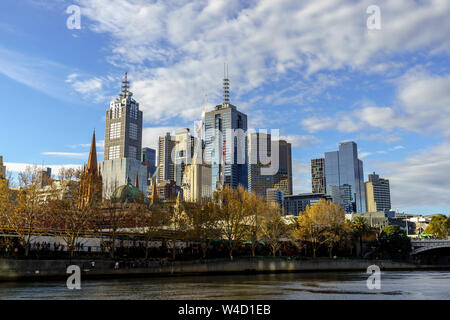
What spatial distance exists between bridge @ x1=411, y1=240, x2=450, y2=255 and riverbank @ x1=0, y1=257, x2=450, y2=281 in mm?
20014

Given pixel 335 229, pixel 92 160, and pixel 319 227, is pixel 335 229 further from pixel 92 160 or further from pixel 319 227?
pixel 92 160

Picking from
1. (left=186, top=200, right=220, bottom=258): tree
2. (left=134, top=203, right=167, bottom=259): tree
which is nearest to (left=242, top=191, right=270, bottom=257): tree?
(left=186, top=200, right=220, bottom=258): tree

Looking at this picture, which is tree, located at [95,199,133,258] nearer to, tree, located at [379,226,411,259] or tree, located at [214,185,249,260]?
tree, located at [214,185,249,260]

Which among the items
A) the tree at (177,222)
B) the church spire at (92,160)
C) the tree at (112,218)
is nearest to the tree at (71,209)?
the tree at (112,218)

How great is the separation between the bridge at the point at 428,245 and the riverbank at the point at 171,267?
20.0 meters

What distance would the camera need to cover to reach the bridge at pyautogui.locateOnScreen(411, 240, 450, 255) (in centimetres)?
12988

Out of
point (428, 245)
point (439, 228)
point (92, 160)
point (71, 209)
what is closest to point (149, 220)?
point (71, 209)

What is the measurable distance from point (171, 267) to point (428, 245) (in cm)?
9354

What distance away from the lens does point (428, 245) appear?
438 ft

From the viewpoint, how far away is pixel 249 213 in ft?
319

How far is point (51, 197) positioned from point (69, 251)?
43.9ft

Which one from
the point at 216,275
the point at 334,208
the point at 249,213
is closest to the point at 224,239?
the point at 249,213

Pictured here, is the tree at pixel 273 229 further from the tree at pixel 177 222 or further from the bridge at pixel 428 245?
the bridge at pixel 428 245
